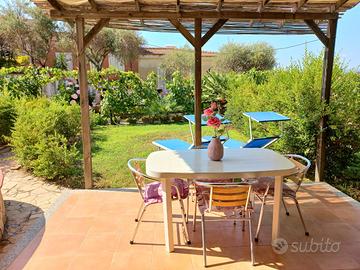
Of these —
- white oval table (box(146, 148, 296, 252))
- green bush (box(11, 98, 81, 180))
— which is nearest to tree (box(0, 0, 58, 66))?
green bush (box(11, 98, 81, 180))

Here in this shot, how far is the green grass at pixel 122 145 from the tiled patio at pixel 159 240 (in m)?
1.01

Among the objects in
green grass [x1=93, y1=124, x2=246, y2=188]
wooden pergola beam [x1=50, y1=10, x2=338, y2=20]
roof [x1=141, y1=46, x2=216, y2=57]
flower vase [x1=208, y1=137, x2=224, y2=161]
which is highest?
roof [x1=141, y1=46, x2=216, y2=57]

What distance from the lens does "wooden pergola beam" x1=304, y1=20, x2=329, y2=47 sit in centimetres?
423

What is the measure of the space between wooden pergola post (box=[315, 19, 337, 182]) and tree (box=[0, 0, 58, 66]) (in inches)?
549

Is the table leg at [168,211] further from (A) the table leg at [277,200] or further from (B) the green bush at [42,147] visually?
(B) the green bush at [42,147]

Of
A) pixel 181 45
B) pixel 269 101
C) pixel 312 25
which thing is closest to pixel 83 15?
pixel 312 25

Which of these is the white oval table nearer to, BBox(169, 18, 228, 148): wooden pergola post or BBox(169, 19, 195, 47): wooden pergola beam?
BBox(169, 18, 228, 148): wooden pergola post

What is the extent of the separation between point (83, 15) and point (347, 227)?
406 centimetres

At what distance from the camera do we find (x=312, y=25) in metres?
4.24

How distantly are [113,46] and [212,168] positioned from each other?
15528mm

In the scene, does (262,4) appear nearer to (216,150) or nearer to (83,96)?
(216,150)

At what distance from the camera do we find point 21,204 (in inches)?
159

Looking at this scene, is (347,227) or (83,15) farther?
(83,15)

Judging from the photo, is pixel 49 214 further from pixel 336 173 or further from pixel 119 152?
pixel 336 173
